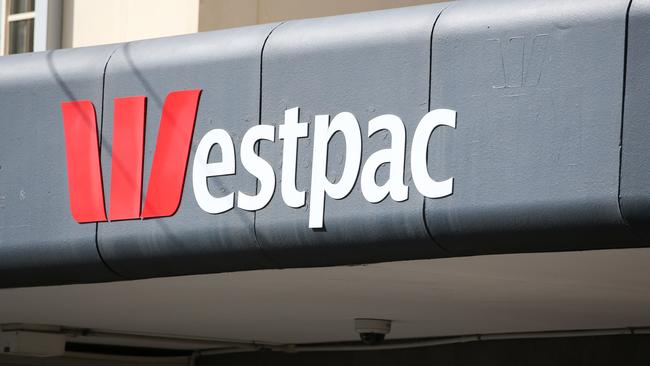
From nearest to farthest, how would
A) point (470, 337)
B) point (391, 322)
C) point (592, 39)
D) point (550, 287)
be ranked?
point (592, 39) → point (550, 287) → point (391, 322) → point (470, 337)

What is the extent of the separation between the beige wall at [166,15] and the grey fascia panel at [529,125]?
3.16 meters

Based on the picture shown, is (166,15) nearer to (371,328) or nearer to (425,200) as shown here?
(371,328)

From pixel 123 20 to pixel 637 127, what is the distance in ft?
17.4

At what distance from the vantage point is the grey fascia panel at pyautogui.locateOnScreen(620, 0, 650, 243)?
7.41 m

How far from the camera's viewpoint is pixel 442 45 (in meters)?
8.15

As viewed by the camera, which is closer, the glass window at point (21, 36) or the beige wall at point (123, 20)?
the beige wall at point (123, 20)

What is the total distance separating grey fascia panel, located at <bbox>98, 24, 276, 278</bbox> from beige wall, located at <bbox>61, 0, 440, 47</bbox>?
157 cm

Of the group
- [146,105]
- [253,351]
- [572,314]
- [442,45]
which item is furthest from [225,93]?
[253,351]

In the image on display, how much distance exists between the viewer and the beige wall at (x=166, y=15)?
35.6 ft

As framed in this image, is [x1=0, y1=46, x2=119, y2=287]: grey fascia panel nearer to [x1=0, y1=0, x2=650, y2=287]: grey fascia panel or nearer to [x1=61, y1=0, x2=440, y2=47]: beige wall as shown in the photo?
[x1=0, y1=0, x2=650, y2=287]: grey fascia panel

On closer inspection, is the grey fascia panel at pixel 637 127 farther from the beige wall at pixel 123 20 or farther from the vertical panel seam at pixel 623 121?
the beige wall at pixel 123 20

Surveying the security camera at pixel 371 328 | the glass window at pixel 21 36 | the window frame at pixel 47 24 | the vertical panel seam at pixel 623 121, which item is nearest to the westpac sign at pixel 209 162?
the vertical panel seam at pixel 623 121

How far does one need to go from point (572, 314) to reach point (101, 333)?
498 cm

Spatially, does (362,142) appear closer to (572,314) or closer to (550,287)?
(550,287)
